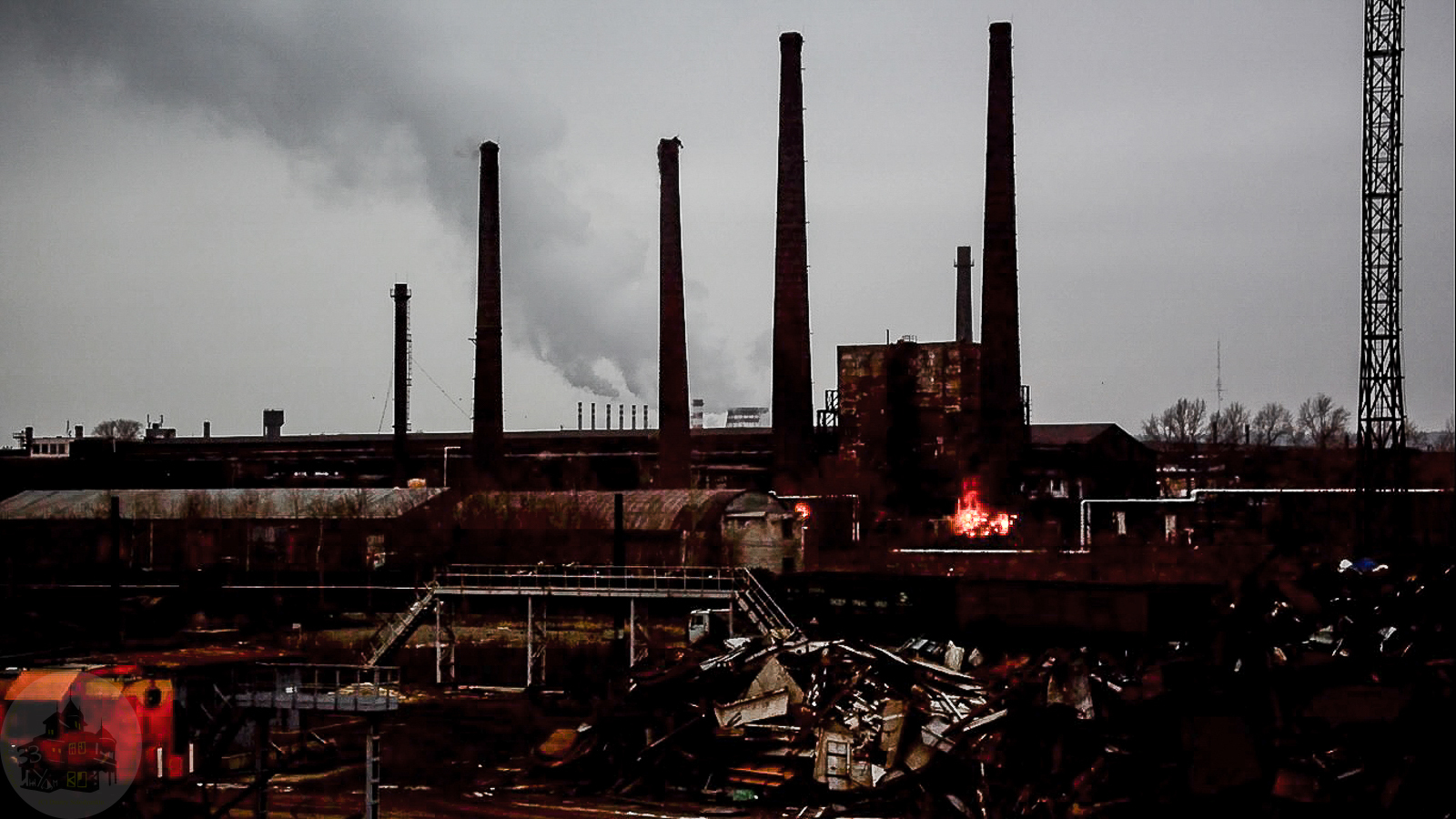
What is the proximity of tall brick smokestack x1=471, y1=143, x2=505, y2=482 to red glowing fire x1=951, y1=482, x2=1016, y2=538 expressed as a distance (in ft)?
60.2

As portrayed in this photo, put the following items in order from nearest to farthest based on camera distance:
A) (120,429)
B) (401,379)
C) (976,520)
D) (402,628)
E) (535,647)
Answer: (402,628) → (535,647) → (976,520) → (401,379) → (120,429)

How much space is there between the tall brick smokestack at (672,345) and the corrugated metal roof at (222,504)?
9.16 m

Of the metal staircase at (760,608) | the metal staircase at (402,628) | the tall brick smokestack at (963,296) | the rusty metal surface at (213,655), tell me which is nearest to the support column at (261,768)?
the metal staircase at (760,608)

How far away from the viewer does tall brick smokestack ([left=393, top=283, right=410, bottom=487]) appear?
58219mm

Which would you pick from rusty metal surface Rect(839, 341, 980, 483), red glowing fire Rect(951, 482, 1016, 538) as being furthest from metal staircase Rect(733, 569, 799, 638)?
rusty metal surface Rect(839, 341, 980, 483)

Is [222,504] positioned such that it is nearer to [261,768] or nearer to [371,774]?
[261,768]

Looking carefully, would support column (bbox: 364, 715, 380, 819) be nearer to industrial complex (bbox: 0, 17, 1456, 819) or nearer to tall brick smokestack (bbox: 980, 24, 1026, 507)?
industrial complex (bbox: 0, 17, 1456, 819)

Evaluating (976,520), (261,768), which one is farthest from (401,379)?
(261,768)

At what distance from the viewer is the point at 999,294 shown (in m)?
45.8

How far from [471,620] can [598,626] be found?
3998mm

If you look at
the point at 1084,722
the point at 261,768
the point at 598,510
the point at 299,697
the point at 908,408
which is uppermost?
the point at 908,408

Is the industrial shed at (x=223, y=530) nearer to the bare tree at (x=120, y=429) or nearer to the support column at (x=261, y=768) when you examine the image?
the support column at (x=261, y=768)

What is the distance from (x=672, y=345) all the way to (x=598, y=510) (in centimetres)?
923

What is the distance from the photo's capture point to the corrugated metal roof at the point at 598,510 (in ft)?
144
